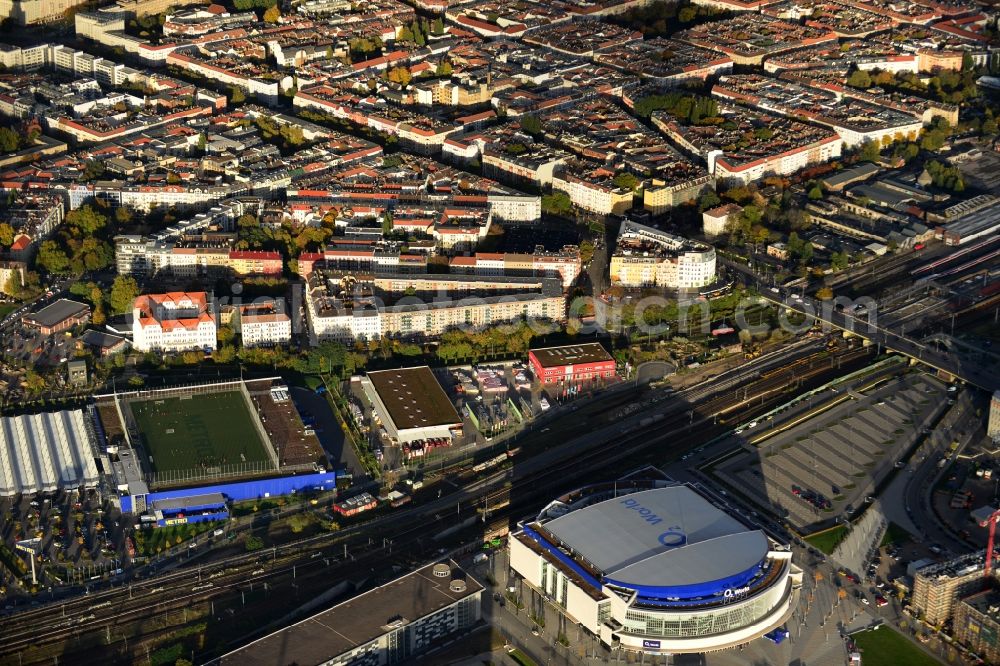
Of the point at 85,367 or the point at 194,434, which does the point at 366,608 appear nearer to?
the point at 194,434

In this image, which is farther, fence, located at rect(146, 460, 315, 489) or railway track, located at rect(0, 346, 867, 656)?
fence, located at rect(146, 460, 315, 489)

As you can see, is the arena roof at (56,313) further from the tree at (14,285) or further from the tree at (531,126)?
the tree at (531,126)

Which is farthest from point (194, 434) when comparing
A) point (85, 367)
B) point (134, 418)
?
point (85, 367)

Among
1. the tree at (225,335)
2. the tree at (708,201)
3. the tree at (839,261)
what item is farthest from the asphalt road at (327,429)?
the tree at (839,261)

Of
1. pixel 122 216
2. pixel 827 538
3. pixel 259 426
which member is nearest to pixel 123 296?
pixel 122 216

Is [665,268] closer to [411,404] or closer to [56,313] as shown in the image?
[411,404]

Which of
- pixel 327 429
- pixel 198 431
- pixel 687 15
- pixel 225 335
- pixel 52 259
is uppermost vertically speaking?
→ pixel 687 15

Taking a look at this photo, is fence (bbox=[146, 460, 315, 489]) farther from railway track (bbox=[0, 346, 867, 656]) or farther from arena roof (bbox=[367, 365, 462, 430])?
arena roof (bbox=[367, 365, 462, 430])

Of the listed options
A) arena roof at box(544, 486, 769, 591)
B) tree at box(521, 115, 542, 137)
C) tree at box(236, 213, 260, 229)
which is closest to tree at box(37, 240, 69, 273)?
tree at box(236, 213, 260, 229)
